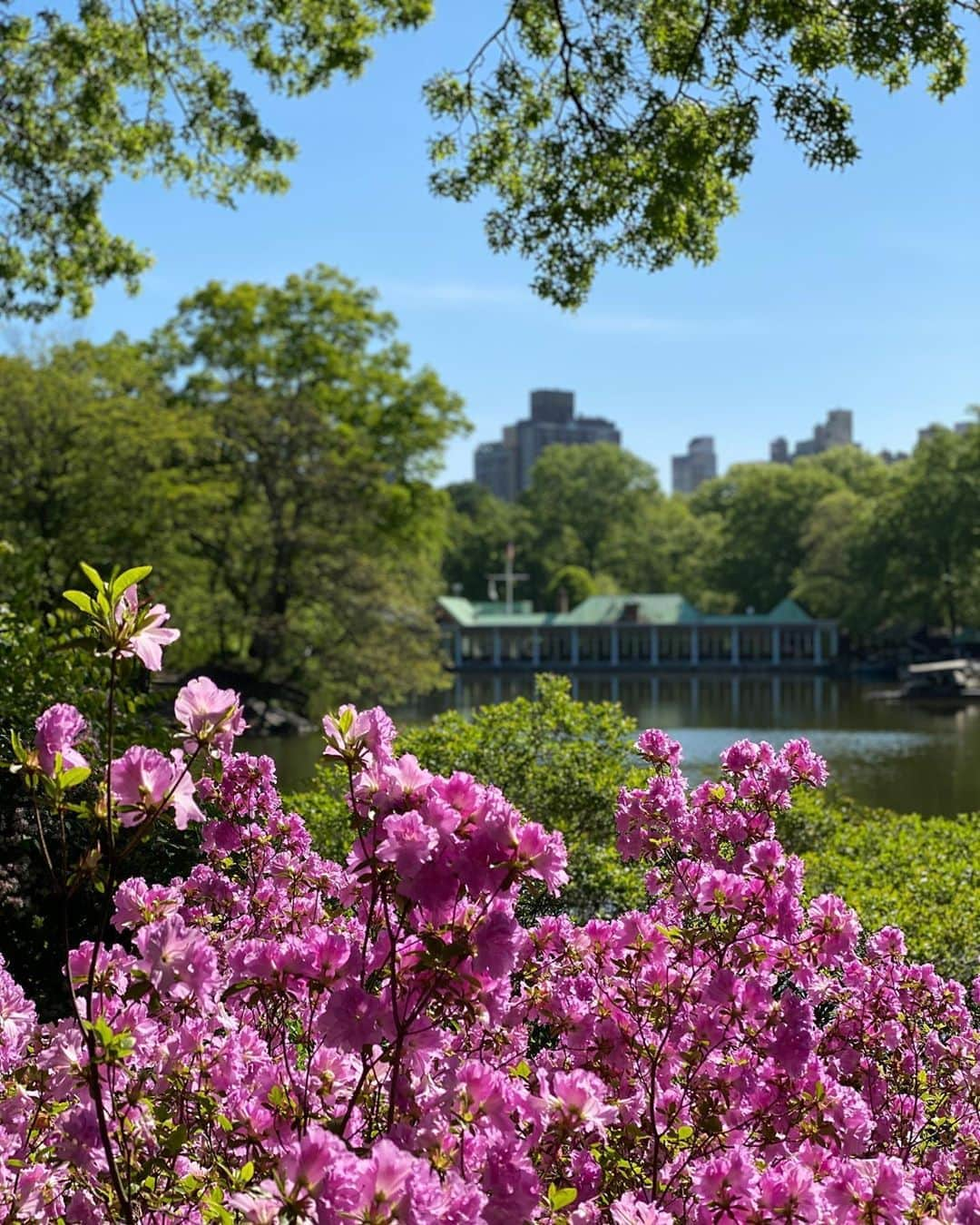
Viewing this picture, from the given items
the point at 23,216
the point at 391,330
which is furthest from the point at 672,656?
the point at 23,216

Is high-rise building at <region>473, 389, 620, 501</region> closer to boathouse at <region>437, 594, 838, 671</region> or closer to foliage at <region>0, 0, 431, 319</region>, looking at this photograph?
boathouse at <region>437, 594, 838, 671</region>

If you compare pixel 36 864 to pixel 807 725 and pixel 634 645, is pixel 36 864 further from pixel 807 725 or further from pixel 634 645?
pixel 634 645

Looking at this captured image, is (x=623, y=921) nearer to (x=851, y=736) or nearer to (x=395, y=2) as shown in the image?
(x=395, y=2)

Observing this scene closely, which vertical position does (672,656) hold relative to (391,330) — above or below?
below

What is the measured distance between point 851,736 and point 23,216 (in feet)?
66.9

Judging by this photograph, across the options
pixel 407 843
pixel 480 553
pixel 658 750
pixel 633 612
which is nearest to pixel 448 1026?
pixel 407 843

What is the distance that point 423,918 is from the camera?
1789 mm

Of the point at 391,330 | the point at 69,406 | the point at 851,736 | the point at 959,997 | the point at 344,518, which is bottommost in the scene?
the point at 851,736

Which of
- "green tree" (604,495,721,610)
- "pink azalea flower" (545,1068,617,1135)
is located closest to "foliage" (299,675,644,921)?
"pink azalea flower" (545,1068,617,1135)

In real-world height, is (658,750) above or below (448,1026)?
above

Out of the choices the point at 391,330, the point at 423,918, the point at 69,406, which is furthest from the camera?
the point at 391,330

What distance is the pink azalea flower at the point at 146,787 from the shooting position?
1.71 meters

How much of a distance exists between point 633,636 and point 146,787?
58158mm

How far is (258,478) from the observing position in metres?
25.1
